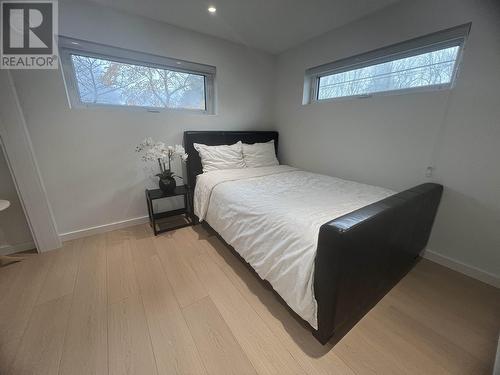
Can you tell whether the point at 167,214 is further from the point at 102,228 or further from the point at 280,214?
the point at 280,214

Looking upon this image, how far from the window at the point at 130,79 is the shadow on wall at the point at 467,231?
2740 millimetres

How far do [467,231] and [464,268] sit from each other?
1.05 ft

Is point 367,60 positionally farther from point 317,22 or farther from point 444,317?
point 444,317

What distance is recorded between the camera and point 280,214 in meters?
1.31

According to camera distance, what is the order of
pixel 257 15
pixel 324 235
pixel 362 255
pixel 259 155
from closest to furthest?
pixel 324 235, pixel 362 255, pixel 257 15, pixel 259 155

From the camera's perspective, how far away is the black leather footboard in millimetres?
918

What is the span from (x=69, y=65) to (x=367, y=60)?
2879 mm

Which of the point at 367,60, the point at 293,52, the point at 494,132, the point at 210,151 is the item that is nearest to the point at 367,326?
the point at 494,132

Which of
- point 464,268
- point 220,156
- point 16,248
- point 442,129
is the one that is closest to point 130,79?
point 220,156

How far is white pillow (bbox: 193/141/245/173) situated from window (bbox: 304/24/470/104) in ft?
4.44

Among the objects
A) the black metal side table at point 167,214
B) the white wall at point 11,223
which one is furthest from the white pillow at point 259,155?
the white wall at point 11,223

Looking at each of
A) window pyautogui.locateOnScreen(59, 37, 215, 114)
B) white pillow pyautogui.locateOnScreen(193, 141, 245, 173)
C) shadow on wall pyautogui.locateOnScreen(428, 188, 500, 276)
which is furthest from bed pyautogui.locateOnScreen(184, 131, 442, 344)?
window pyautogui.locateOnScreen(59, 37, 215, 114)

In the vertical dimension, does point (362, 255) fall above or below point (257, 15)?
below

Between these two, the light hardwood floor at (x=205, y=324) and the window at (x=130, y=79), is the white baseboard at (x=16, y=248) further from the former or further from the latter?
the window at (x=130, y=79)
